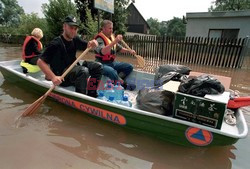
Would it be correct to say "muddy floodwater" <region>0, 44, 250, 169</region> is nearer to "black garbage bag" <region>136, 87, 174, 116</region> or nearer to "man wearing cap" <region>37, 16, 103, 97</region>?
"black garbage bag" <region>136, 87, 174, 116</region>

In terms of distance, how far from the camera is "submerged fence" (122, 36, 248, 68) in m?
7.45

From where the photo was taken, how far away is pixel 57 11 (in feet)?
43.0

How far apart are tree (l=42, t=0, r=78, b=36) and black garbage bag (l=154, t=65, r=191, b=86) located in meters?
11.7

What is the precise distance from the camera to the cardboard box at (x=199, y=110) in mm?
2027

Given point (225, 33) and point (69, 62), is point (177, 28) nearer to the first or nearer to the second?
point (225, 33)

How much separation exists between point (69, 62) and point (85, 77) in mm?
492

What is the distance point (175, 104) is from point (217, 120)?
0.48 metres

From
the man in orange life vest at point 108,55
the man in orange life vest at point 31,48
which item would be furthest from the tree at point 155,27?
the man in orange life vest at point 108,55

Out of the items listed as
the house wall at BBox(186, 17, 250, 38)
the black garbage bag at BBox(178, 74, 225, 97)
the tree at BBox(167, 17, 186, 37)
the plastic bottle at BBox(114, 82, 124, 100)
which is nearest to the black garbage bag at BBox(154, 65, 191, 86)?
the black garbage bag at BBox(178, 74, 225, 97)

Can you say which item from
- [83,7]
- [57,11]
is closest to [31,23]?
[83,7]

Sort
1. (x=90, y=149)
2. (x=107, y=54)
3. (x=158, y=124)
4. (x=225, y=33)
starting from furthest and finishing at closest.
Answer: (x=225, y=33) → (x=107, y=54) → (x=90, y=149) → (x=158, y=124)

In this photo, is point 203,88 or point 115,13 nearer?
point 203,88

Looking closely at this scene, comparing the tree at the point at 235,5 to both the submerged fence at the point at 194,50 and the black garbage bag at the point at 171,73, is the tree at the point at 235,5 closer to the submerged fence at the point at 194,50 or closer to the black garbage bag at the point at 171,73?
the submerged fence at the point at 194,50

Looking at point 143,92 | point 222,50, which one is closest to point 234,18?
point 222,50
